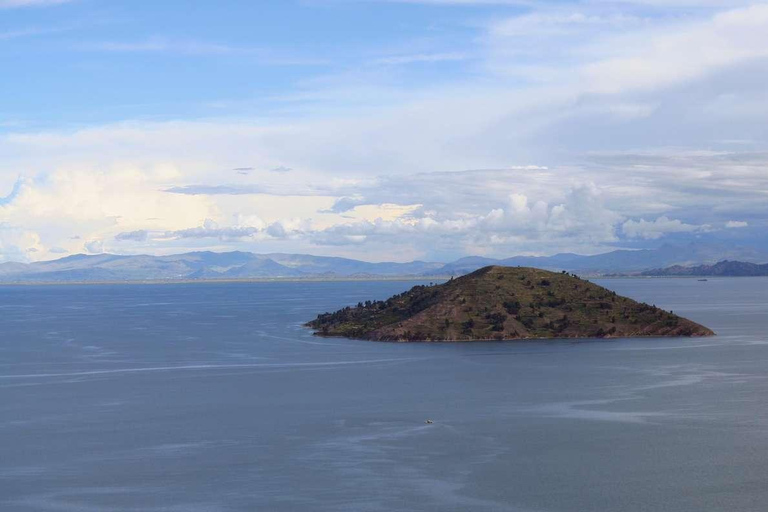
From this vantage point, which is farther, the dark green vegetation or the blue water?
the dark green vegetation

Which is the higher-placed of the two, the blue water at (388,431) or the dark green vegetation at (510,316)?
the dark green vegetation at (510,316)

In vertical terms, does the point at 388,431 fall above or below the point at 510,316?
below

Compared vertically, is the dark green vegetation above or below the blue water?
above

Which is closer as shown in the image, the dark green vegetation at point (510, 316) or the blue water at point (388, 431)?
the blue water at point (388, 431)

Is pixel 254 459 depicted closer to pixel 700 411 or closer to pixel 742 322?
pixel 700 411
